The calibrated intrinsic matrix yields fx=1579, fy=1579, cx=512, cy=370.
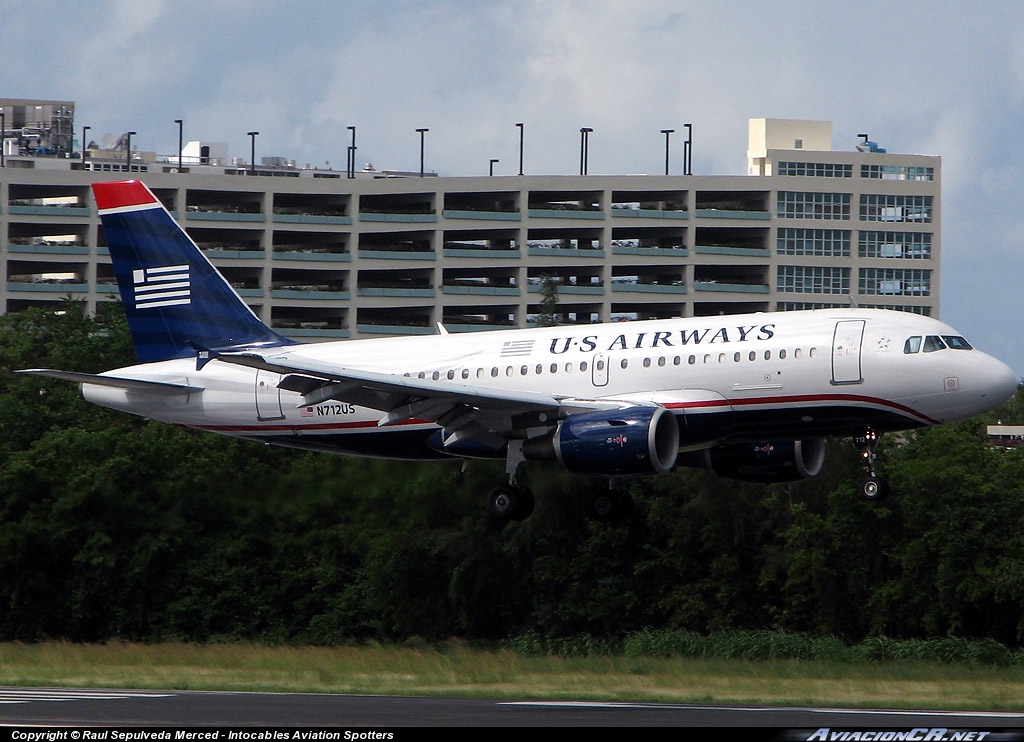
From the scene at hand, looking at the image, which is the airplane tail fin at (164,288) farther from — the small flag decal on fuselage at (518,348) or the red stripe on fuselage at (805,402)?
the red stripe on fuselage at (805,402)

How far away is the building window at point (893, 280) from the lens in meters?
163

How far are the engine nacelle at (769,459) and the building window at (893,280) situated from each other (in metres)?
124

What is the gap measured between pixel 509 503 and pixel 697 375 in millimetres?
6217

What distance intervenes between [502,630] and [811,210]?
356 feet

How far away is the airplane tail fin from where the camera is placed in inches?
1832

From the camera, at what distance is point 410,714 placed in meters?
27.2

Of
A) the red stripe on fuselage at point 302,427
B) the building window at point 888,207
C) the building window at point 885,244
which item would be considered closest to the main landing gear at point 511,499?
the red stripe on fuselage at point 302,427

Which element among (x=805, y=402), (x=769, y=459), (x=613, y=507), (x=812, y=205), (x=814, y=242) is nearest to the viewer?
(x=805, y=402)

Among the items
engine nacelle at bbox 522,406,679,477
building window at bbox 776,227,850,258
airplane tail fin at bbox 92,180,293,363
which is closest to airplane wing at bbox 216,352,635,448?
engine nacelle at bbox 522,406,679,477

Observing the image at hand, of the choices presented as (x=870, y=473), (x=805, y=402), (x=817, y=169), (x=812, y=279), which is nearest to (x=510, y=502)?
(x=805, y=402)

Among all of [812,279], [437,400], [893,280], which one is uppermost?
[893,280]

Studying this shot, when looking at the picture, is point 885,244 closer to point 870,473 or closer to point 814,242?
point 814,242

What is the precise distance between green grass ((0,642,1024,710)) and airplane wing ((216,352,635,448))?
6458 mm

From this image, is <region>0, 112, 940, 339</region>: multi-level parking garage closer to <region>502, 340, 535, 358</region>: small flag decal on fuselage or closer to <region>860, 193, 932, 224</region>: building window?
<region>860, 193, 932, 224</region>: building window
